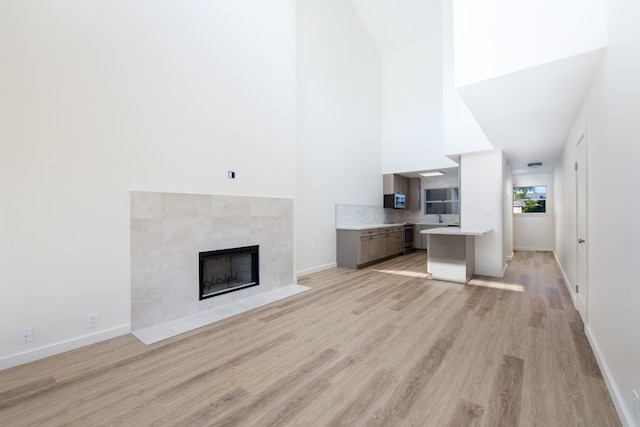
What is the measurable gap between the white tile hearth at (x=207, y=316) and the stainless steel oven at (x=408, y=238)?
478cm

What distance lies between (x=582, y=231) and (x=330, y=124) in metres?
4.74

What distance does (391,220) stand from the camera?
29.0 ft

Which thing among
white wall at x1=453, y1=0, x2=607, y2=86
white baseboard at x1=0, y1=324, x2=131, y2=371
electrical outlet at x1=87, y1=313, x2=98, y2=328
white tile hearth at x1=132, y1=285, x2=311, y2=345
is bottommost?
white tile hearth at x1=132, y1=285, x2=311, y2=345

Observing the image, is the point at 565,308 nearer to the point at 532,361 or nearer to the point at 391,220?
the point at 532,361

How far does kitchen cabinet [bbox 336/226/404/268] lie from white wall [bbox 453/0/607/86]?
13.0 feet

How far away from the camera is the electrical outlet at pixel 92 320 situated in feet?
8.61

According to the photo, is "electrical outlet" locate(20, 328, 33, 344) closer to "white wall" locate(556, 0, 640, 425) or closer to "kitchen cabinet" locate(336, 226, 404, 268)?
"white wall" locate(556, 0, 640, 425)

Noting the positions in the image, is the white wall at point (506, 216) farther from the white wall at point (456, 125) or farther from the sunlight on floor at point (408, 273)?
the sunlight on floor at point (408, 273)

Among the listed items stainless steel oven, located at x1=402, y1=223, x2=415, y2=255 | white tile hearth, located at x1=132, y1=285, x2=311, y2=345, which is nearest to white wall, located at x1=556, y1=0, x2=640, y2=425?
white tile hearth, located at x1=132, y1=285, x2=311, y2=345

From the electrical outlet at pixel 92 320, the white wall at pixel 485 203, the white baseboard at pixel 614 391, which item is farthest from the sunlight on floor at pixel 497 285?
the electrical outlet at pixel 92 320

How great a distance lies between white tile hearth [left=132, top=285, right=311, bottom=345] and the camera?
2.82 m

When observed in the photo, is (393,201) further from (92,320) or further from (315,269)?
(92,320)

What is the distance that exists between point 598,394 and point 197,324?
3484mm

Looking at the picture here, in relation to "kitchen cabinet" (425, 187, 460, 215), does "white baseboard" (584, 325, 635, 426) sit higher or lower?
lower
